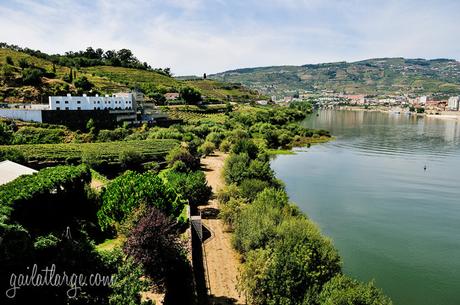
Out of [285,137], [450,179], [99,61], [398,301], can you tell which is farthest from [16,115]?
[99,61]

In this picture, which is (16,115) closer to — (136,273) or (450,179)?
(136,273)

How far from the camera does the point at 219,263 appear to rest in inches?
955

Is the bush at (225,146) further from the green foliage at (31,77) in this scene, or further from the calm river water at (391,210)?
the green foliage at (31,77)

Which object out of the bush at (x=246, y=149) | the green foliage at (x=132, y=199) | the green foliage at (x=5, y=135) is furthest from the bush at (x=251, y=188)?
the green foliage at (x=5, y=135)

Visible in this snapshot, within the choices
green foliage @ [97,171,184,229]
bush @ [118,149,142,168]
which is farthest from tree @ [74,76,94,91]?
green foliage @ [97,171,184,229]

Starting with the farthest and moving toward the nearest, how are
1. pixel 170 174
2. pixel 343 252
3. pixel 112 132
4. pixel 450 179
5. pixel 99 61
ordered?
pixel 99 61 < pixel 112 132 < pixel 450 179 < pixel 170 174 < pixel 343 252

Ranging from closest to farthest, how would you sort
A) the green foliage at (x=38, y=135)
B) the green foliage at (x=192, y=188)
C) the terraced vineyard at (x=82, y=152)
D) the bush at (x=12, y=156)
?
the green foliage at (x=192, y=188)
the bush at (x=12, y=156)
the terraced vineyard at (x=82, y=152)
the green foliage at (x=38, y=135)

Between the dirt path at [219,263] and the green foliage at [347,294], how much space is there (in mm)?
5173

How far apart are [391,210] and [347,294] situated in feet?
86.1

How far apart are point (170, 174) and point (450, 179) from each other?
3962 cm

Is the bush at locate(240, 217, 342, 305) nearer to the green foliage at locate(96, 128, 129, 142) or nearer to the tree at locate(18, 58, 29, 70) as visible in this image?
the green foliage at locate(96, 128, 129, 142)

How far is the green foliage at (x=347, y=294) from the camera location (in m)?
15.3

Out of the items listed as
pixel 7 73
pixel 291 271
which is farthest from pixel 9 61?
pixel 291 271

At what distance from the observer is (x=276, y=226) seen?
22609mm
